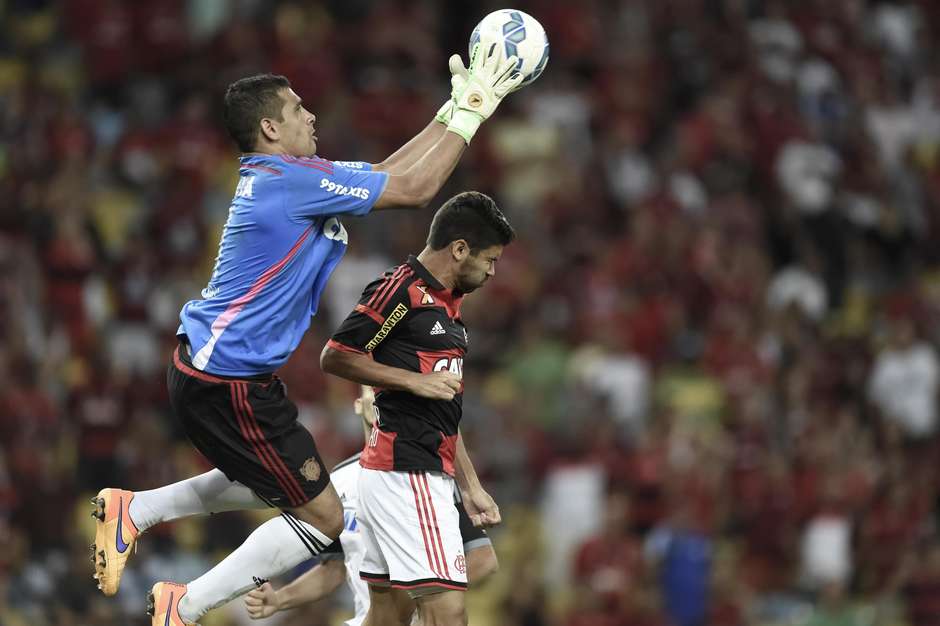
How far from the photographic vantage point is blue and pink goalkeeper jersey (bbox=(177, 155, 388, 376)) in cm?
648

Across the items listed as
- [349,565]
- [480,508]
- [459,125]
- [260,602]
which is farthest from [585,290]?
[459,125]

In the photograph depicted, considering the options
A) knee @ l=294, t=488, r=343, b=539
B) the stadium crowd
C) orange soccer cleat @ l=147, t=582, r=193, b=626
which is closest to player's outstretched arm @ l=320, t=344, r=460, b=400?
knee @ l=294, t=488, r=343, b=539

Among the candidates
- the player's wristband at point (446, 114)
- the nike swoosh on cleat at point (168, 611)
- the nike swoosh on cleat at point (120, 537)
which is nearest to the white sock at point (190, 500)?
the nike swoosh on cleat at point (120, 537)

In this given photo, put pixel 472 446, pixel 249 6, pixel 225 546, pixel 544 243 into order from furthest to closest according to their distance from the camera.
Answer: pixel 249 6 → pixel 544 243 → pixel 472 446 → pixel 225 546

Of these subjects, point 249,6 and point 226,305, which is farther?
point 249,6

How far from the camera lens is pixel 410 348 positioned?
688 cm

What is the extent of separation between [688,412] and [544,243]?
2.28 m

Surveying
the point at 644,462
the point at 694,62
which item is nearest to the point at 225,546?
the point at 644,462

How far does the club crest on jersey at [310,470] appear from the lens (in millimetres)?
6613

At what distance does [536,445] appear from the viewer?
13.0m

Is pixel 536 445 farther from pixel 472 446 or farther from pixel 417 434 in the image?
pixel 417 434

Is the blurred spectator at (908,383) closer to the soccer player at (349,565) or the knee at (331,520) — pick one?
the soccer player at (349,565)

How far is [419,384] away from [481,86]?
4.04ft

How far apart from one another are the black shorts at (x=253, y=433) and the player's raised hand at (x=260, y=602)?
973 millimetres
